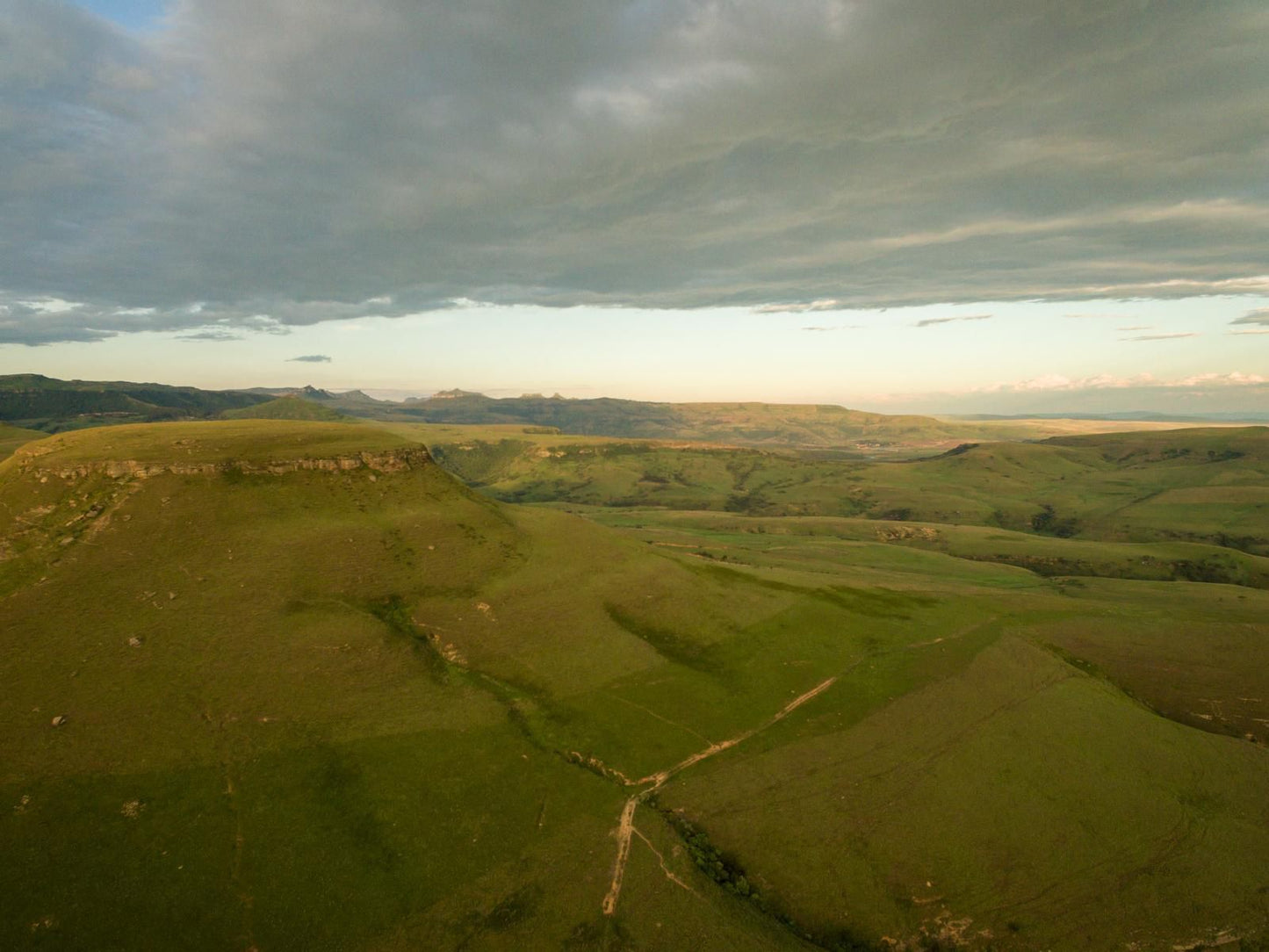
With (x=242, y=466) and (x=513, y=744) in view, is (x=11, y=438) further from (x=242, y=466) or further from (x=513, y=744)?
(x=513, y=744)

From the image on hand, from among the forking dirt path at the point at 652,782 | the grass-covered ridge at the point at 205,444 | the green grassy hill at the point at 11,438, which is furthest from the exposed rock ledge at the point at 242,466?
the green grassy hill at the point at 11,438

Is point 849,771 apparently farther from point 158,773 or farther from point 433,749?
point 158,773

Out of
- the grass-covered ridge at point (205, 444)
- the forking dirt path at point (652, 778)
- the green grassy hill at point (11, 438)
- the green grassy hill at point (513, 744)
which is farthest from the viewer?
the green grassy hill at point (11, 438)

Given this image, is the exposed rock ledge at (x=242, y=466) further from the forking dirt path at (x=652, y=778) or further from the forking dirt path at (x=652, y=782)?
the forking dirt path at (x=652, y=782)

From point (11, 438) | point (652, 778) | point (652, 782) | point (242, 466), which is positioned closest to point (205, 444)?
point (242, 466)

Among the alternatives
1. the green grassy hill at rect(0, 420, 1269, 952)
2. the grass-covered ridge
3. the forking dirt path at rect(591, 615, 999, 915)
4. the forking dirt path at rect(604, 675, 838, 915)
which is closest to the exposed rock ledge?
the green grassy hill at rect(0, 420, 1269, 952)

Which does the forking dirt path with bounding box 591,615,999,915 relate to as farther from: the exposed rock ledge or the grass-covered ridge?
the grass-covered ridge
